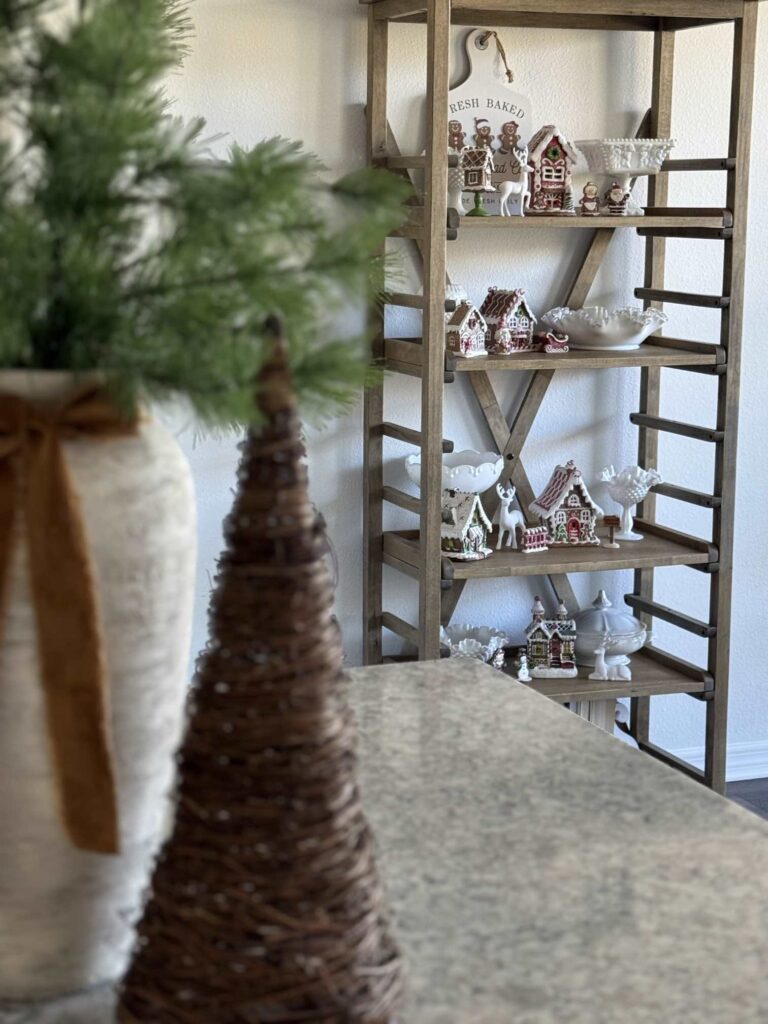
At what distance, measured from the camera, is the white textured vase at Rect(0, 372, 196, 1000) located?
71 cm

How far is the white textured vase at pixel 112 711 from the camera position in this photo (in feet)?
2.34

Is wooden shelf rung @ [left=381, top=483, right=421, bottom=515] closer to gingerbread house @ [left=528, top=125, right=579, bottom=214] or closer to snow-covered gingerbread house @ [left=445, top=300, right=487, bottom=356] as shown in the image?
snow-covered gingerbread house @ [left=445, top=300, right=487, bottom=356]

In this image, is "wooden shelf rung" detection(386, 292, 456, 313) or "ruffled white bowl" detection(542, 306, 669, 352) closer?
"wooden shelf rung" detection(386, 292, 456, 313)

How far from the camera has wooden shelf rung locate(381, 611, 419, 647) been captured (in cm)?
318

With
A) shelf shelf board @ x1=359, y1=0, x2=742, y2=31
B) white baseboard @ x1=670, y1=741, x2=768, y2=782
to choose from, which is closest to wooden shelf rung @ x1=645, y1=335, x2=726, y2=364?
shelf shelf board @ x1=359, y1=0, x2=742, y2=31

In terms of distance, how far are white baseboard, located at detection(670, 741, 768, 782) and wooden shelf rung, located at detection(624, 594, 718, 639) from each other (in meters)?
0.38

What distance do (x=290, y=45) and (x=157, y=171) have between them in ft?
8.42

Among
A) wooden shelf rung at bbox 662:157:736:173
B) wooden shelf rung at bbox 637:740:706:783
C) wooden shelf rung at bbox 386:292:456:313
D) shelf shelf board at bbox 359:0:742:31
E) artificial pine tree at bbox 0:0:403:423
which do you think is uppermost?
shelf shelf board at bbox 359:0:742:31

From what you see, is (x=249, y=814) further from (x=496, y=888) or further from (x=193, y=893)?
(x=496, y=888)

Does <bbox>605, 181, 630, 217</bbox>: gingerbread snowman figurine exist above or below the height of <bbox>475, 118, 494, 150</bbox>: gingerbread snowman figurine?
below

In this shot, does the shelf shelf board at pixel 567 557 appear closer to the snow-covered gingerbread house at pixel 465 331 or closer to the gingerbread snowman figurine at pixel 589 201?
the snow-covered gingerbread house at pixel 465 331

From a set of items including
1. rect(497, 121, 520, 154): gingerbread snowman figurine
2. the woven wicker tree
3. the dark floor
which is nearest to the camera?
the woven wicker tree

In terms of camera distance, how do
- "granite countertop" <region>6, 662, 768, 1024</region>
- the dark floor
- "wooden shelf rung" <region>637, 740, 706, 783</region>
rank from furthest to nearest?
the dark floor → "wooden shelf rung" <region>637, 740, 706, 783</region> → "granite countertop" <region>6, 662, 768, 1024</region>

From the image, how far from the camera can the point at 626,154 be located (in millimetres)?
3160
